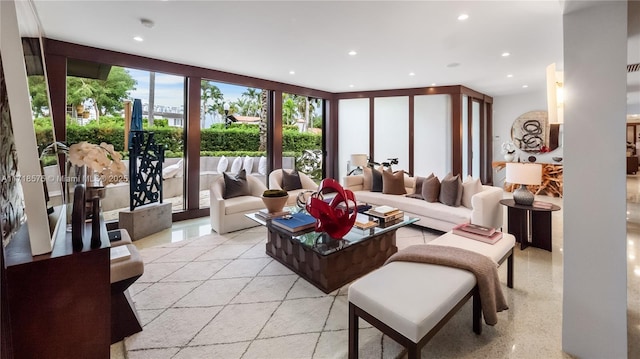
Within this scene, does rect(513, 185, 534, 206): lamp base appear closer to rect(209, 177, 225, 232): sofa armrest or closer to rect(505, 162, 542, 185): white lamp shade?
rect(505, 162, 542, 185): white lamp shade

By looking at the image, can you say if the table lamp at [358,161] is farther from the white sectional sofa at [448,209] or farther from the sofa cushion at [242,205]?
the sofa cushion at [242,205]

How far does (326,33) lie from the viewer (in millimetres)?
3402

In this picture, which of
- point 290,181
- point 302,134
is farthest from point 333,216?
point 302,134

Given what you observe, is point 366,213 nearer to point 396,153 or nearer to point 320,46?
point 320,46

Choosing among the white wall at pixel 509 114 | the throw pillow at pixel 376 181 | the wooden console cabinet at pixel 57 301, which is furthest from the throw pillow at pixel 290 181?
the white wall at pixel 509 114

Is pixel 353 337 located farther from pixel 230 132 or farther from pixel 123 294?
pixel 230 132

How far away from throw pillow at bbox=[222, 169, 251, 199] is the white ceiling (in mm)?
1852

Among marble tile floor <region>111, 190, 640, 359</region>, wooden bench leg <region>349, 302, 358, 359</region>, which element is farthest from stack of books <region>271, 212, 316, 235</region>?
wooden bench leg <region>349, 302, 358, 359</region>

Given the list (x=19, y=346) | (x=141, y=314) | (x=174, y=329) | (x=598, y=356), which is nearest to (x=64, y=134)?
(x=141, y=314)

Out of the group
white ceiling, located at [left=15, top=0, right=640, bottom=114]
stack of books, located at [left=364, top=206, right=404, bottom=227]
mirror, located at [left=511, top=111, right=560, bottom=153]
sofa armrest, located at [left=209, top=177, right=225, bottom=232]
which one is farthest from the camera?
mirror, located at [left=511, top=111, right=560, bottom=153]

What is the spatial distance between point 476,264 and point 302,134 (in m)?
5.56

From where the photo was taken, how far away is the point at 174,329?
6.58ft

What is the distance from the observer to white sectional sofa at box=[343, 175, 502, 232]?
138 inches

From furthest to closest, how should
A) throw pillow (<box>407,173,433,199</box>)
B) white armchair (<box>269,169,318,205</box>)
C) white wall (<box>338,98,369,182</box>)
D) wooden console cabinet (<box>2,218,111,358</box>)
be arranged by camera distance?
white wall (<box>338,98,369,182</box>) → white armchair (<box>269,169,318,205</box>) → throw pillow (<box>407,173,433,199</box>) → wooden console cabinet (<box>2,218,111,358</box>)
